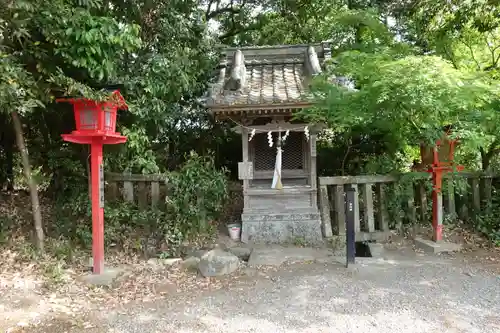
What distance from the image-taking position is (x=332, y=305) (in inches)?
184

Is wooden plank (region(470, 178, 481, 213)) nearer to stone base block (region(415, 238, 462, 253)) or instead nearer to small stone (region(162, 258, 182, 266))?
Answer: stone base block (region(415, 238, 462, 253))

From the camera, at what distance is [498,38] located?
8.34 metres

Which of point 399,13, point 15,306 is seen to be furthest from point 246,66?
point 15,306

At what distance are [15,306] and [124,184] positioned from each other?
3383mm

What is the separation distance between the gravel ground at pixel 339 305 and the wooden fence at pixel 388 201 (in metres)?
1.92

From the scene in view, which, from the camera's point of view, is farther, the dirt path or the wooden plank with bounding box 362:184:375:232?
the wooden plank with bounding box 362:184:375:232

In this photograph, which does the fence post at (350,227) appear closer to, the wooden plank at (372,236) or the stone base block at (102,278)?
the wooden plank at (372,236)

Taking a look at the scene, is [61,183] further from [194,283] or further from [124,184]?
[194,283]

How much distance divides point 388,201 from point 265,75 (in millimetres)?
3804

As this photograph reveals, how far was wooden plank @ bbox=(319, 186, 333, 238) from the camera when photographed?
25.8 ft

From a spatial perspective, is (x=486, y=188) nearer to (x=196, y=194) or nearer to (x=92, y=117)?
(x=196, y=194)

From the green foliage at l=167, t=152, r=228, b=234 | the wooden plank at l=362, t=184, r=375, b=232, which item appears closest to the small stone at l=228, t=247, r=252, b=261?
the green foliage at l=167, t=152, r=228, b=234

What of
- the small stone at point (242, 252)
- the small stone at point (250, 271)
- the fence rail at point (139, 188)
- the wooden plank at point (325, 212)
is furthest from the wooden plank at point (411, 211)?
the fence rail at point (139, 188)

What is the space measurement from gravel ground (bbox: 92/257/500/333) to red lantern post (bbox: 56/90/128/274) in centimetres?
153
